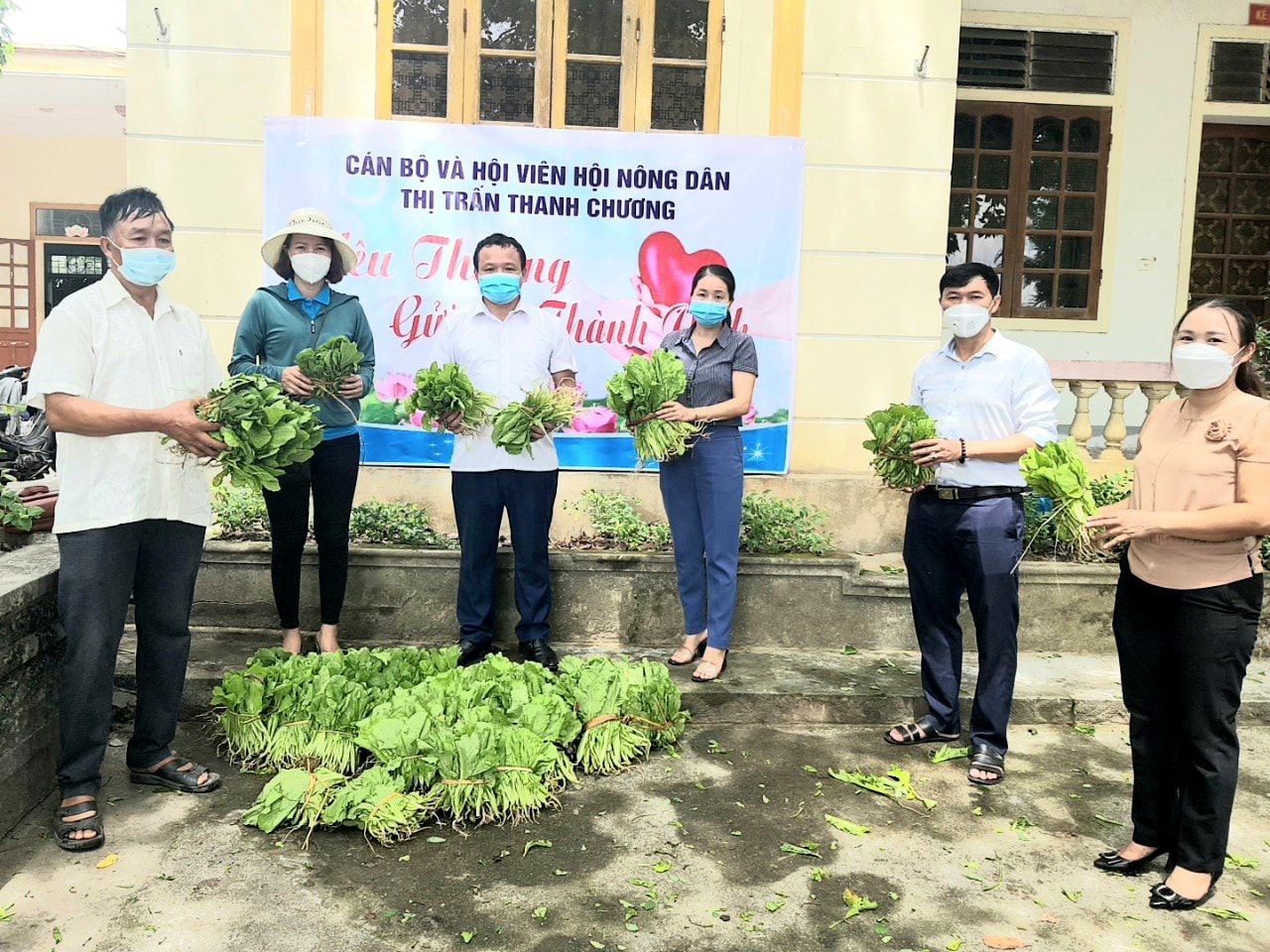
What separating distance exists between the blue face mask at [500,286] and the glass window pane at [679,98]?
211 centimetres

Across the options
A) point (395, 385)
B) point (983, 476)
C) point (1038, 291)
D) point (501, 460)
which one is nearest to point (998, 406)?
point (983, 476)

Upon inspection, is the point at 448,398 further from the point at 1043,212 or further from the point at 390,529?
the point at 1043,212

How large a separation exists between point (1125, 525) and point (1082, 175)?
242 inches

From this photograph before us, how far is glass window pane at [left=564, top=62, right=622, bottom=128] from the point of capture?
6195 mm

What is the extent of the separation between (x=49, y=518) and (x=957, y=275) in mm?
3985

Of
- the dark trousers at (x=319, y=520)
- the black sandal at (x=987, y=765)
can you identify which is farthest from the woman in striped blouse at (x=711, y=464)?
the dark trousers at (x=319, y=520)

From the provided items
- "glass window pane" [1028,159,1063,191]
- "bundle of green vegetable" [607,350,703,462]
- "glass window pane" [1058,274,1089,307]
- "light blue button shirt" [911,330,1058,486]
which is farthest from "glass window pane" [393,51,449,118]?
"glass window pane" [1058,274,1089,307]

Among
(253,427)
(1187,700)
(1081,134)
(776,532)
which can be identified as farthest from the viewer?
(1081,134)

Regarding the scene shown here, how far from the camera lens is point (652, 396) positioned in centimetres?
459

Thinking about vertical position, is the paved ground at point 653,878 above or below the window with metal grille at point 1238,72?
below

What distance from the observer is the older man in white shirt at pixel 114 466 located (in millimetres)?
3334

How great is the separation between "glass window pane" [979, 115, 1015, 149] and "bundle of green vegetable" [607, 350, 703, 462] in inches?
191

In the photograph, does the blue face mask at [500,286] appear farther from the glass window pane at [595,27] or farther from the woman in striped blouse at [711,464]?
the glass window pane at [595,27]

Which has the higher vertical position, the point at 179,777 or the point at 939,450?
the point at 939,450
